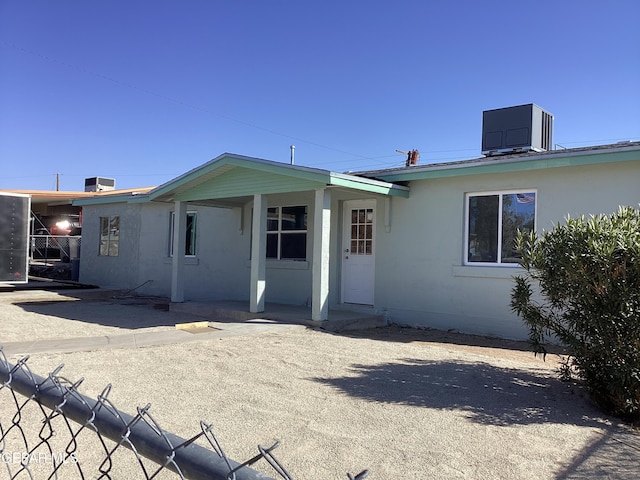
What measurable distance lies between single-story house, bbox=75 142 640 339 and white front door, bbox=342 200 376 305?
2 cm

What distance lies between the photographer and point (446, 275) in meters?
10.2

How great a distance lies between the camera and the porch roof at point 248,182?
31.6 ft

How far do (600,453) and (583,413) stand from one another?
1119 millimetres

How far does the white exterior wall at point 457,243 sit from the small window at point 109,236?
10285mm

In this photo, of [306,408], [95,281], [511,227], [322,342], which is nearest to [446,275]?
[511,227]

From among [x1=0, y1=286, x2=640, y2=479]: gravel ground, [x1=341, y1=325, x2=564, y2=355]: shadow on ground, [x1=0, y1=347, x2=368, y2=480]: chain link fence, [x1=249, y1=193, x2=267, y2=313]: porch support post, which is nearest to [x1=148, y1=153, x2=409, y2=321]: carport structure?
[x1=249, y1=193, x2=267, y2=313]: porch support post

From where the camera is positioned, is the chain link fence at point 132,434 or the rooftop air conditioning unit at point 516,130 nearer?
the chain link fence at point 132,434

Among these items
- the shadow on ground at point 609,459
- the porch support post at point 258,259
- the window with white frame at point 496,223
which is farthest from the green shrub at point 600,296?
the porch support post at point 258,259

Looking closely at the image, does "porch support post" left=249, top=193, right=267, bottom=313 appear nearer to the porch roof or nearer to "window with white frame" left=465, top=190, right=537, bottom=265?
the porch roof

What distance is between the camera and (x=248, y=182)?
36.4 ft

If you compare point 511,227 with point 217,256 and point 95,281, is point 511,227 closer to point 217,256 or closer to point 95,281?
point 217,256

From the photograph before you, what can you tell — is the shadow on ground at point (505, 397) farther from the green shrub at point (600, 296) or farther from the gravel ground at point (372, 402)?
the green shrub at point (600, 296)

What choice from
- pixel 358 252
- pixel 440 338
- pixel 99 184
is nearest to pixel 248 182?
pixel 358 252

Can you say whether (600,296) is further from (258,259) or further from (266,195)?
(266,195)
